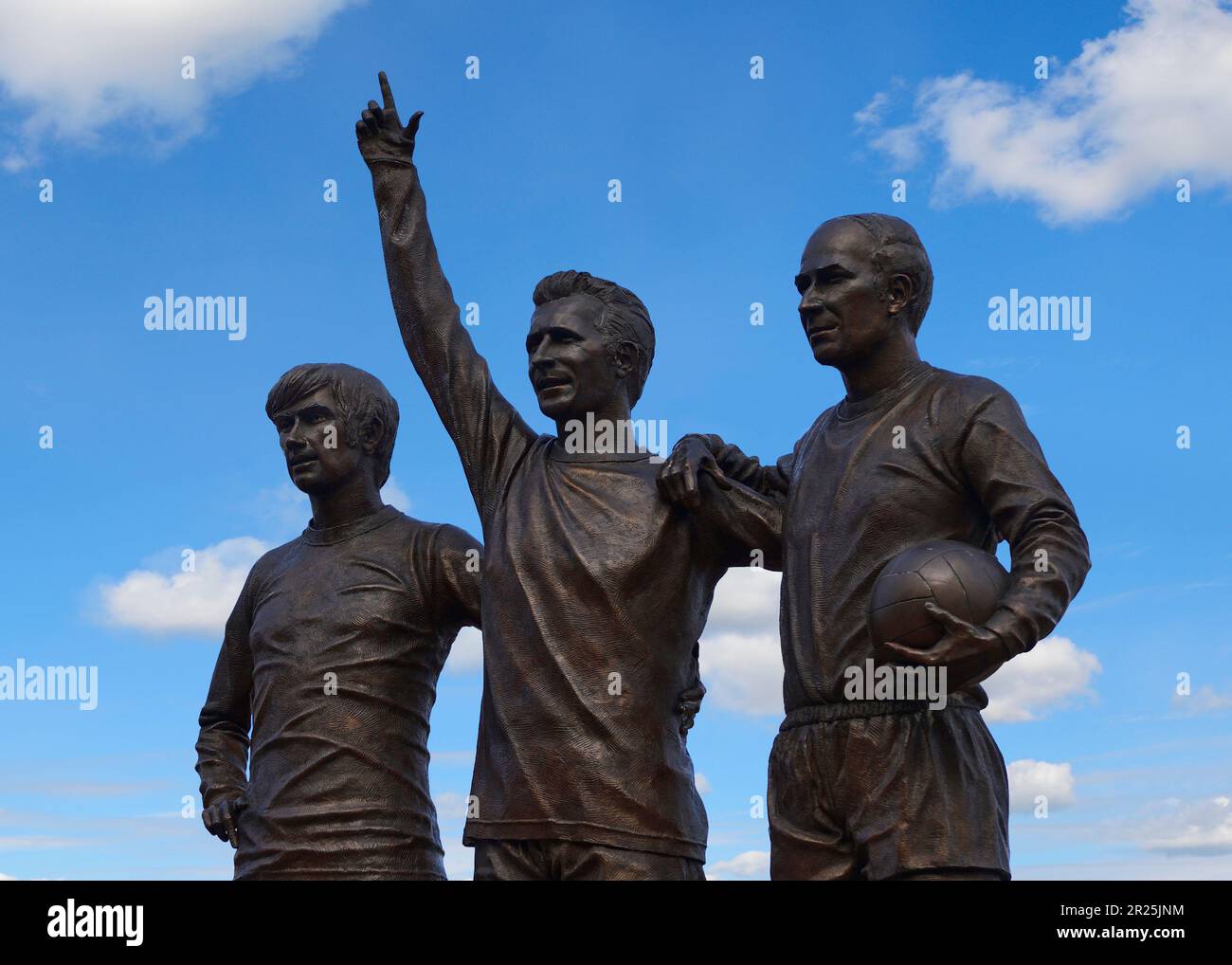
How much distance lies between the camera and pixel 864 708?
7.46 m

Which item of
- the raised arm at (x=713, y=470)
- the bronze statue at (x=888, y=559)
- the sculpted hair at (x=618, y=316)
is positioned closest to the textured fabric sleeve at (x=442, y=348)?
the sculpted hair at (x=618, y=316)

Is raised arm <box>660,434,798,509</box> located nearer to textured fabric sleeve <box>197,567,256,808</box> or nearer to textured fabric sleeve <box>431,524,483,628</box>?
textured fabric sleeve <box>431,524,483,628</box>

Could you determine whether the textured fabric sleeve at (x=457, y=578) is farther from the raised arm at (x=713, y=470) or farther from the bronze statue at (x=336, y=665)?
the raised arm at (x=713, y=470)

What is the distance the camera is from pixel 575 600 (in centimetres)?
852

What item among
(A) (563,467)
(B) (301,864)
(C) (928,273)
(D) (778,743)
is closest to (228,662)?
(B) (301,864)

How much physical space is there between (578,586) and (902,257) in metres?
2.01

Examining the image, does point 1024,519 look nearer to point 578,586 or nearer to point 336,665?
point 578,586

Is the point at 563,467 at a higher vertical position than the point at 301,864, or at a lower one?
higher

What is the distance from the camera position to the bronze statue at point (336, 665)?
30.5 ft

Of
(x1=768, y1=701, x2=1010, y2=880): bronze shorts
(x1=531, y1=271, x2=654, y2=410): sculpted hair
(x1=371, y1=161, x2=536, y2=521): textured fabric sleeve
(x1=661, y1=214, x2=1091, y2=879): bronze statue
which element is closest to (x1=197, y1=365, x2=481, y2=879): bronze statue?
(x1=371, y1=161, x2=536, y2=521): textured fabric sleeve

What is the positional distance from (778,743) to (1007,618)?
1.22m

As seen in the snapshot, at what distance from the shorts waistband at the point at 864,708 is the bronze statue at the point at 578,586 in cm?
93

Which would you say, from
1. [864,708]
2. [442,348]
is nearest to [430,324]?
[442,348]
